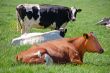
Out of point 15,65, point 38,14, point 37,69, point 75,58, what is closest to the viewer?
point 37,69

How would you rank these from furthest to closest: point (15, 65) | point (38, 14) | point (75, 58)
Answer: point (38, 14), point (75, 58), point (15, 65)

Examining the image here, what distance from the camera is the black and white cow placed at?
19031mm

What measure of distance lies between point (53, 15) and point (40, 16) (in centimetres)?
75

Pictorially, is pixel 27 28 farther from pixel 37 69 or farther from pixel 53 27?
pixel 37 69

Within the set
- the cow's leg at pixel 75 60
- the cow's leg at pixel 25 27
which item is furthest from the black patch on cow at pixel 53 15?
the cow's leg at pixel 75 60

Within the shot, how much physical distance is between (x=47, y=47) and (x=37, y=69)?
1.57m

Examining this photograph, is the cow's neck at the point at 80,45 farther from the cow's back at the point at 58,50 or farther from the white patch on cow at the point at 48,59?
the white patch on cow at the point at 48,59

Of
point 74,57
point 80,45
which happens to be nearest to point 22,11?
point 80,45

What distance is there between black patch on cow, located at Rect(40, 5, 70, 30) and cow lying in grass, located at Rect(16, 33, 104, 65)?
26.7ft

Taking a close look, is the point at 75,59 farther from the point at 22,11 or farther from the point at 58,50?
the point at 22,11

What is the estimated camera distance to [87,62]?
11195 mm

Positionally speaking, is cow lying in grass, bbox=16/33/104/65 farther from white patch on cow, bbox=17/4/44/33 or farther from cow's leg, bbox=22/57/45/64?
white patch on cow, bbox=17/4/44/33

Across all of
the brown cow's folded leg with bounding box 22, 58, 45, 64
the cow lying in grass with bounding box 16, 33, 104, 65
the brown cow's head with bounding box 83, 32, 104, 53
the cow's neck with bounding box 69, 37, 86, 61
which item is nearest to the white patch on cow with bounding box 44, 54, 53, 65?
the cow lying in grass with bounding box 16, 33, 104, 65

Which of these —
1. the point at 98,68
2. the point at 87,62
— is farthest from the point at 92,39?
the point at 98,68
